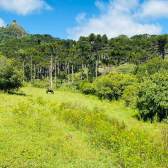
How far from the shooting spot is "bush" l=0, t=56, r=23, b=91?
18.1 m

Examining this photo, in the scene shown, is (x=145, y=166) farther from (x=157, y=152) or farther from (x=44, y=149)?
(x=44, y=149)

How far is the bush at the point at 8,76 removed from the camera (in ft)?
59.3

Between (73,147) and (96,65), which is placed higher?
(96,65)

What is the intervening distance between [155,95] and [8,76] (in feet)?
53.6

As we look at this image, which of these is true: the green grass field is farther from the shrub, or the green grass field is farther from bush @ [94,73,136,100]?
the shrub

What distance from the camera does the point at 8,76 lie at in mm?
18500

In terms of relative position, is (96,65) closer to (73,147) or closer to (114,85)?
(114,85)

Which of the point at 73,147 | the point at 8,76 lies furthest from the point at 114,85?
the point at 73,147

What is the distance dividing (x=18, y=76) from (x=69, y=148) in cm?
1560

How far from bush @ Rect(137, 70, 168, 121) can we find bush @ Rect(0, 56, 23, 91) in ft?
47.0

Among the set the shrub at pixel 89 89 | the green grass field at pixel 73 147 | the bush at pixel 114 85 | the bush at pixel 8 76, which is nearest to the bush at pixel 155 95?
the green grass field at pixel 73 147

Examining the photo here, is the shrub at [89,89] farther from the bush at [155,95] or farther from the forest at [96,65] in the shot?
the bush at [155,95]

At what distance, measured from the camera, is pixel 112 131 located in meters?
6.54

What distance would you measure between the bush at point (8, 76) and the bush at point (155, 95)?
1434cm
